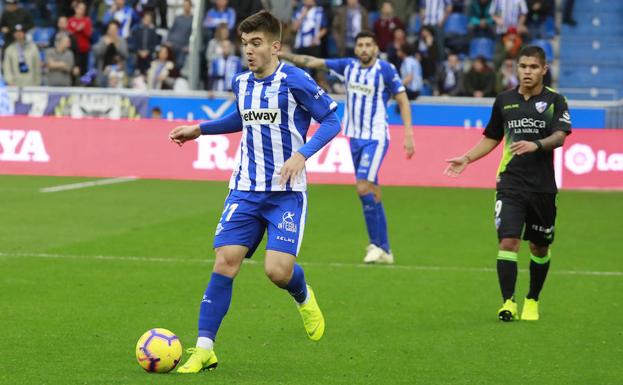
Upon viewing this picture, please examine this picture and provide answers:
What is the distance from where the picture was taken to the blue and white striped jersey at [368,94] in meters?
12.6

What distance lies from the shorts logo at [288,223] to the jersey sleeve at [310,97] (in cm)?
59

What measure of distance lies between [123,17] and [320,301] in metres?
18.1

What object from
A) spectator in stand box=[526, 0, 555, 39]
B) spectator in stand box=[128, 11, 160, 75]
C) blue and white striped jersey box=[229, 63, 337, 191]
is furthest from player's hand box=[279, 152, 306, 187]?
spectator in stand box=[526, 0, 555, 39]

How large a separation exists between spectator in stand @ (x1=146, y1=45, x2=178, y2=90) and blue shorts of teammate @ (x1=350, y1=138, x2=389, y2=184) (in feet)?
41.4

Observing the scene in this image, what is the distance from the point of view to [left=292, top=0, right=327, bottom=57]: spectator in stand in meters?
24.3

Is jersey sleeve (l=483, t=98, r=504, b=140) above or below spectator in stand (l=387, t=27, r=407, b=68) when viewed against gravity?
above

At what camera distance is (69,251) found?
12.5 meters

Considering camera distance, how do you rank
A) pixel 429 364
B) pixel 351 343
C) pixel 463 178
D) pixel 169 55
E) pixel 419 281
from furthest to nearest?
pixel 169 55 < pixel 463 178 < pixel 419 281 < pixel 351 343 < pixel 429 364

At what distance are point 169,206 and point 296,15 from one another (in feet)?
30.7

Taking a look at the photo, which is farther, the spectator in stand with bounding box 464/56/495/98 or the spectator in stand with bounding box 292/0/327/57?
the spectator in stand with bounding box 292/0/327/57

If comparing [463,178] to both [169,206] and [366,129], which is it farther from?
[366,129]

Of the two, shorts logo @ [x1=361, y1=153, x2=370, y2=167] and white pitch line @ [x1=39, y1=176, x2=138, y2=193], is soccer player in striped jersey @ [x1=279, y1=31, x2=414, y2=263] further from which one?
white pitch line @ [x1=39, y1=176, x2=138, y2=193]

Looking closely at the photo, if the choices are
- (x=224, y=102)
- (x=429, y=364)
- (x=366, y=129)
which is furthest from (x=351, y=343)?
(x=224, y=102)

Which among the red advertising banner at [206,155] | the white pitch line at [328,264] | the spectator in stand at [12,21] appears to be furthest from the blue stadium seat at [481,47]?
the white pitch line at [328,264]
